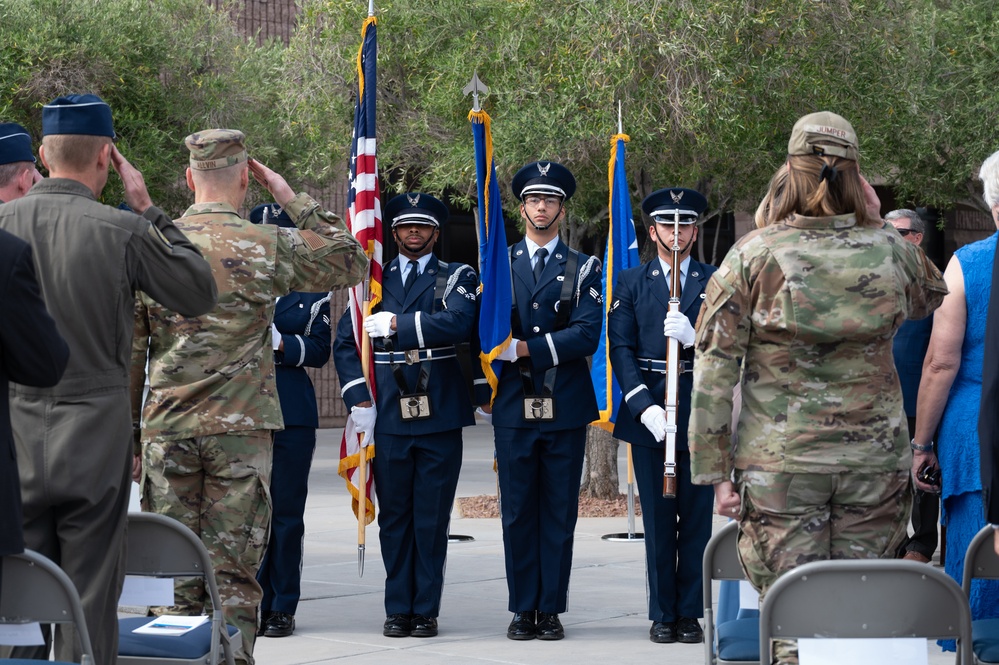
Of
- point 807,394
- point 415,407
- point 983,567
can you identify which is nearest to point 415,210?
point 415,407

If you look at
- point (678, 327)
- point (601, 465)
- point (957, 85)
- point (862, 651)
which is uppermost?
point (957, 85)

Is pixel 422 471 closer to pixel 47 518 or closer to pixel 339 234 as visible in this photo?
pixel 339 234

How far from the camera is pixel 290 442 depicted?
6.59 meters

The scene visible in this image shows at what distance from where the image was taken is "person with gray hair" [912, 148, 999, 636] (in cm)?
487

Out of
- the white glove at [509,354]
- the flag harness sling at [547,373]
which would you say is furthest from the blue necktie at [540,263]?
the white glove at [509,354]

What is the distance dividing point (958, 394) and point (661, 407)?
1595mm

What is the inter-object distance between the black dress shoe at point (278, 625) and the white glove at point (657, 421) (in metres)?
1.89

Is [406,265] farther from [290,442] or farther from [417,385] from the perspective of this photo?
[290,442]

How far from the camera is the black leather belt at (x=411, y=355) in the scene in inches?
255

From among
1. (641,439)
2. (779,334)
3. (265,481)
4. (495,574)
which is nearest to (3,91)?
(495,574)

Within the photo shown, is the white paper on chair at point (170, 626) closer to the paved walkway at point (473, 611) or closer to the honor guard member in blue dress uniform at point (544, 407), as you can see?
the paved walkway at point (473, 611)

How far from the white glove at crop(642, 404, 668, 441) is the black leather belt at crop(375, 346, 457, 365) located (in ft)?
3.30

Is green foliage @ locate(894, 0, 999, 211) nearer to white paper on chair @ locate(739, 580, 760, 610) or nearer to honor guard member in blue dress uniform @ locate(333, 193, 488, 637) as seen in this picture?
honor guard member in blue dress uniform @ locate(333, 193, 488, 637)

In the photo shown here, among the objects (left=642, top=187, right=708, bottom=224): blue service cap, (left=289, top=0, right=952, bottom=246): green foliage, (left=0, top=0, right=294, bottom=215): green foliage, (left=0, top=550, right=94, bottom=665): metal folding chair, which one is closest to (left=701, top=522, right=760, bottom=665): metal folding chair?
(left=0, top=550, right=94, bottom=665): metal folding chair
